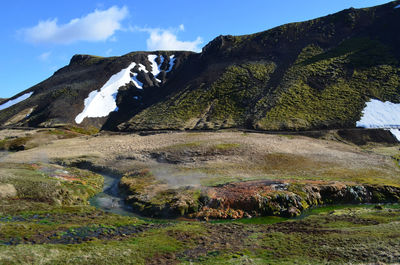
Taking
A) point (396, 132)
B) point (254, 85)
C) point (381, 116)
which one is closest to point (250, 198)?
point (396, 132)

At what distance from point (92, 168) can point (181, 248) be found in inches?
2012

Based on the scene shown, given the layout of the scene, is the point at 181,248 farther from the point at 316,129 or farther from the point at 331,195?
the point at 316,129

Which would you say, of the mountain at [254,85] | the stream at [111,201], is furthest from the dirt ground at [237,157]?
the mountain at [254,85]

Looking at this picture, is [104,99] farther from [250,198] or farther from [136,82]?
[250,198]

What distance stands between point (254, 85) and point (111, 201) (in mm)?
99631

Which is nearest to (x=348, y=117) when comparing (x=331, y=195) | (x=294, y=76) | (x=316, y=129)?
(x=316, y=129)

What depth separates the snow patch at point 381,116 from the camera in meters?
94.9

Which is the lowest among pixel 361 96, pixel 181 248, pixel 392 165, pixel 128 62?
pixel 181 248

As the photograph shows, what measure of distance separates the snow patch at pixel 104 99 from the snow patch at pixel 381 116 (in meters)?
109

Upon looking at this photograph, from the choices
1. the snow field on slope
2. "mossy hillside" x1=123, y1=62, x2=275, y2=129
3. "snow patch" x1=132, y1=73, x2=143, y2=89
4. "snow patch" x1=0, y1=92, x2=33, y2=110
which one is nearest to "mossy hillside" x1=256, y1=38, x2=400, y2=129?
"mossy hillside" x1=123, y1=62, x2=275, y2=129

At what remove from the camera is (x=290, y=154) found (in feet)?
227

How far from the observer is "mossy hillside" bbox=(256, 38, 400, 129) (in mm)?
103188

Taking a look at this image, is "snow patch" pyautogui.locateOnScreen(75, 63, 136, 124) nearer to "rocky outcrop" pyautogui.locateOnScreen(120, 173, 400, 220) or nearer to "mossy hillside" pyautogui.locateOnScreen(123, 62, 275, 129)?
"mossy hillside" pyautogui.locateOnScreen(123, 62, 275, 129)

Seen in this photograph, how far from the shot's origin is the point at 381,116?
9962 cm
